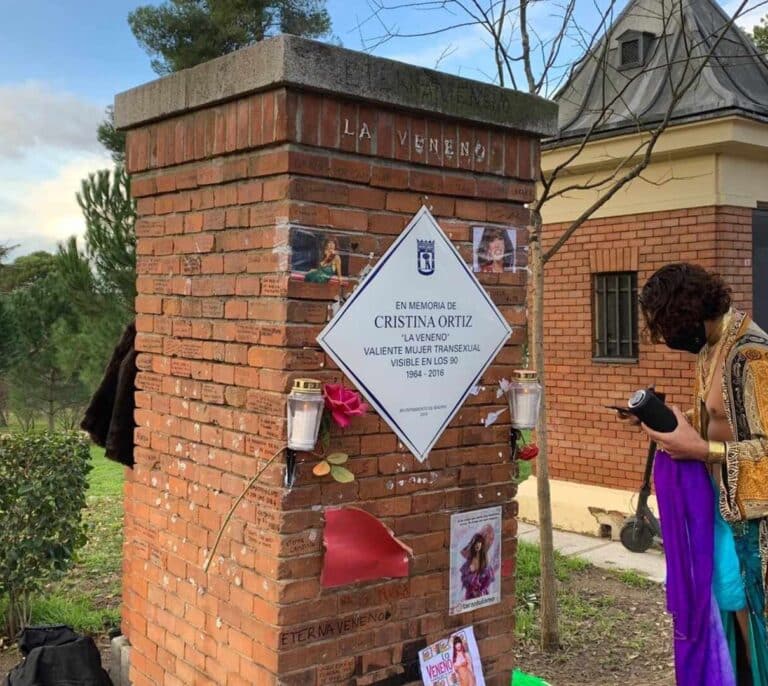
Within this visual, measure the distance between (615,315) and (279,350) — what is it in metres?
5.95

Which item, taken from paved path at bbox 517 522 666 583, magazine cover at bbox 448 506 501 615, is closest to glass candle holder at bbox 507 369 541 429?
magazine cover at bbox 448 506 501 615

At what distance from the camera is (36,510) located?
5273mm

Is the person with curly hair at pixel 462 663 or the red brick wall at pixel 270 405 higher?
the red brick wall at pixel 270 405

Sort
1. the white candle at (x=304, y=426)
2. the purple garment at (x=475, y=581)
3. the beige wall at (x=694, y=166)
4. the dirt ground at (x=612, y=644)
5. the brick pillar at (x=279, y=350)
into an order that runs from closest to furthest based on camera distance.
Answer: the white candle at (x=304, y=426) → the brick pillar at (x=279, y=350) → the purple garment at (x=475, y=581) → the dirt ground at (x=612, y=644) → the beige wall at (x=694, y=166)

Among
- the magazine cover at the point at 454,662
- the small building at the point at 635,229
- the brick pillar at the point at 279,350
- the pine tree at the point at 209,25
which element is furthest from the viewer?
the pine tree at the point at 209,25

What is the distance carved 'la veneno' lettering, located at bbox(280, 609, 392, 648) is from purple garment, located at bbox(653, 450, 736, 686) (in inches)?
49.8

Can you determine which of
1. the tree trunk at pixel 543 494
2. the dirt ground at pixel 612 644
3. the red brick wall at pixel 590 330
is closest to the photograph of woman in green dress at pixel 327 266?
the tree trunk at pixel 543 494

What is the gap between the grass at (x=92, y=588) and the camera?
5492 millimetres

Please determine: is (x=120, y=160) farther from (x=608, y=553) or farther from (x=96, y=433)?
(x=96, y=433)

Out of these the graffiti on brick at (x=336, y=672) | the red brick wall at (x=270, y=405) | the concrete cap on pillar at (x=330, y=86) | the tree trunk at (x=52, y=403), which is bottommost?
the tree trunk at (x=52, y=403)

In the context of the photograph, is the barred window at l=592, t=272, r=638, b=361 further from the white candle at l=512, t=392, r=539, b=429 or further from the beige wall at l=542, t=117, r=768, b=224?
the white candle at l=512, t=392, r=539, b=429

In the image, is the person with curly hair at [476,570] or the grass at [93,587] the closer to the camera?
the person with curly hair at [476,570]

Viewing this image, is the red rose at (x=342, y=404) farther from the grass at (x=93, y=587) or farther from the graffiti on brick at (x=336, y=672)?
the grass at (x=93, y=587)

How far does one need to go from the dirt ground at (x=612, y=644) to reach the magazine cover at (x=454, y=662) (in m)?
1.70
